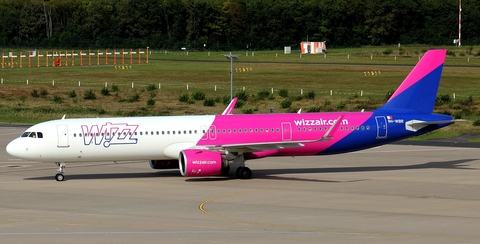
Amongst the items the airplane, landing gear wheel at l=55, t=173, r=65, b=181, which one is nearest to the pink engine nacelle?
the airplane

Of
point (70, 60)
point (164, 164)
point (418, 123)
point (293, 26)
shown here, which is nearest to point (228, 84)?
point (70, 60)

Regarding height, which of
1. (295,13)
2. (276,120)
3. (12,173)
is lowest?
(12,173)

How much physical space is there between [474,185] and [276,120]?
1140cm

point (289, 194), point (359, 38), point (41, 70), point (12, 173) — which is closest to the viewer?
point (289, 194)

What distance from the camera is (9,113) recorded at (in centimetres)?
8969

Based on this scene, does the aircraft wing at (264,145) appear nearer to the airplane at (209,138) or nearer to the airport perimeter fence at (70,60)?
the airplane at (209,138)

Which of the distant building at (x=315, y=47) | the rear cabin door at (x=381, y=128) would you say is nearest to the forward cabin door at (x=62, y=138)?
the rear cabin door at (x=381, y=128)

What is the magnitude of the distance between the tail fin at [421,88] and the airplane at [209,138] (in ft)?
3.23

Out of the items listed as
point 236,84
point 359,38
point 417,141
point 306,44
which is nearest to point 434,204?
point 417,141

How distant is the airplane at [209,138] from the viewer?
44.5m

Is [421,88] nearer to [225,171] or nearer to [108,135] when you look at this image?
[225,171]

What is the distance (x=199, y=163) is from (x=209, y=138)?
2.76 metres

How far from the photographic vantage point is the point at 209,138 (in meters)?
45.7

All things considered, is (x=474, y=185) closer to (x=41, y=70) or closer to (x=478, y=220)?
(x=478, y=220)
